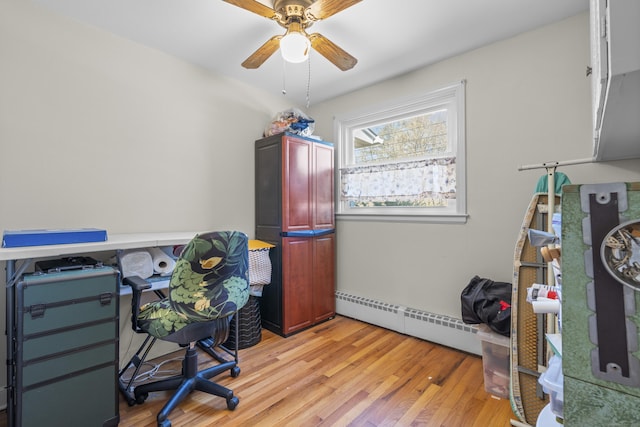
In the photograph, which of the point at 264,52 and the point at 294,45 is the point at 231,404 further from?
the point at 264,52

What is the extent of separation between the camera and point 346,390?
190cm

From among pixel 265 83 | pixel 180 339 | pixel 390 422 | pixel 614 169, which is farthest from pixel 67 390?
pixel 614 169

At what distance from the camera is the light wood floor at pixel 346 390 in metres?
1.64

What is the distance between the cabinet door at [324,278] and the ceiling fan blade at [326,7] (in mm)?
1908

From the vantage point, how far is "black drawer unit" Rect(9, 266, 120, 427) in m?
1.30

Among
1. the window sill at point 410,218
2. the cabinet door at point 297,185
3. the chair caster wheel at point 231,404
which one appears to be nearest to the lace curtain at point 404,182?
A: the window sill at point 410,218

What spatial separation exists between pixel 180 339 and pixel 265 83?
243 centimetres

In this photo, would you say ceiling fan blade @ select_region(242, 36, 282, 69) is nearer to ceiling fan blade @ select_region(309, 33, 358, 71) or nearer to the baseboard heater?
ceiling fan blade @ select_region(309, 33, 358, 71)

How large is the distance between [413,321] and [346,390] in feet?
3.36

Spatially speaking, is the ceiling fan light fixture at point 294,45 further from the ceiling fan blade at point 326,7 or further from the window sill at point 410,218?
the window sill at point 410,218

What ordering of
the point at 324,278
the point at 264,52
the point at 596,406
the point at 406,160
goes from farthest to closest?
the point at 324,278 < the point at 406,160 < the point at 264,52 < the point at 596,406

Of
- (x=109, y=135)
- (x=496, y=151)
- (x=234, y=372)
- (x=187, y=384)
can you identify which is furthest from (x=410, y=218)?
(x=109, y=135)

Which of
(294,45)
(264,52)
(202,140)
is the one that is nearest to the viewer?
(294,45)

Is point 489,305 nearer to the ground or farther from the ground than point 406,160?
nearer to the ground
